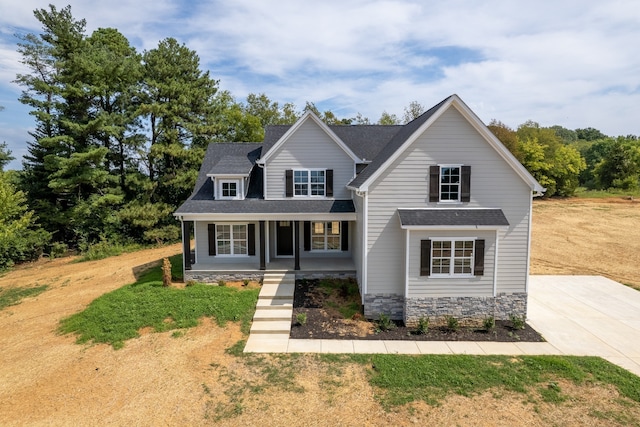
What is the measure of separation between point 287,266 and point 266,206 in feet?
10.7

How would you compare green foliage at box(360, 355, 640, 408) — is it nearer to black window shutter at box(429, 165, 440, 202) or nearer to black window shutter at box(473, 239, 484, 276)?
black window shutter at box(473, 239, 484, 276)

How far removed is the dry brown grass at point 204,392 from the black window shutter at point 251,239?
5759mm

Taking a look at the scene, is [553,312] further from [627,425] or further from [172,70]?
[172,70]

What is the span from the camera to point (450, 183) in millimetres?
13672

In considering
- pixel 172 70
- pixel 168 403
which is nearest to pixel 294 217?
pixel 168 403

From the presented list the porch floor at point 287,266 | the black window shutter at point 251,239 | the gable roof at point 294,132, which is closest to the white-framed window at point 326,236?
the porch floor at point 287,266

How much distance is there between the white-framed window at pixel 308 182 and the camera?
18.5 metres

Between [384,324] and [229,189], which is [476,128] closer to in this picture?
[384,324]

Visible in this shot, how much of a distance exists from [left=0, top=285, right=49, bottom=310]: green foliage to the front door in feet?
41.9

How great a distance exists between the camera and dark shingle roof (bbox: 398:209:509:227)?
1291 centimetres

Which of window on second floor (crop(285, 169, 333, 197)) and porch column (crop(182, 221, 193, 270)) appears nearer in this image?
porch column (crop(182, 221, 193, 270))

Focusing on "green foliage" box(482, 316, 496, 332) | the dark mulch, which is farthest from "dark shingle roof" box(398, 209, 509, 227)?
the dark mulch

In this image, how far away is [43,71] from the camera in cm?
2748

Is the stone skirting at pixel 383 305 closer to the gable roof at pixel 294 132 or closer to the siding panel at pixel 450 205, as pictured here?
the siding panel at pixel 450 205
